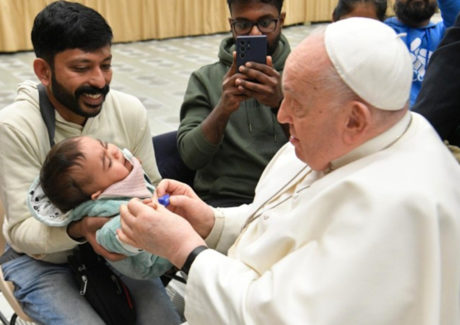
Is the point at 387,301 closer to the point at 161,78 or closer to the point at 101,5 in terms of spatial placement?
the point at 161,78

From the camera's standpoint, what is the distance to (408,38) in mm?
4027

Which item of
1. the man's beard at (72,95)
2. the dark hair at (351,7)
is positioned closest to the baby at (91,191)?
the man's beard at (72,95)

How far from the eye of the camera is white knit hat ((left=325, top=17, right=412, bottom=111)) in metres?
1.27

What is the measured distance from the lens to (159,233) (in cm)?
154

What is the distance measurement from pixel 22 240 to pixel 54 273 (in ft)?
0.62

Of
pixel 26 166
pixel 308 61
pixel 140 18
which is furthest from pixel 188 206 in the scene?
pixel 140 18

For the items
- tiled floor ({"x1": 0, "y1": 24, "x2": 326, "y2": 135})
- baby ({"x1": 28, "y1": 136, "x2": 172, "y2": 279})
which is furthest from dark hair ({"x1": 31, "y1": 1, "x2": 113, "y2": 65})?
tiled floor ({"x1": 0, "y1": 24, "x2": 326, "y2": 135})

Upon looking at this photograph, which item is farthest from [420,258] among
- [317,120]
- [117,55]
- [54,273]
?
[117,55]

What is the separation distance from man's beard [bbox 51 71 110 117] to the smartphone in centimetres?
68

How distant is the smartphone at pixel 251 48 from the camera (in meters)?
2.45

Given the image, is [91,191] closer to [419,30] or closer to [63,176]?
[63,176]

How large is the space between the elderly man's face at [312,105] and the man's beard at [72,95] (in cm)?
102

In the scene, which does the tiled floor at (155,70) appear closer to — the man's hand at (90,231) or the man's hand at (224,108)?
the man's hand at (224,108)

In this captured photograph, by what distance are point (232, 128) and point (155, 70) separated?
21.7 feet
